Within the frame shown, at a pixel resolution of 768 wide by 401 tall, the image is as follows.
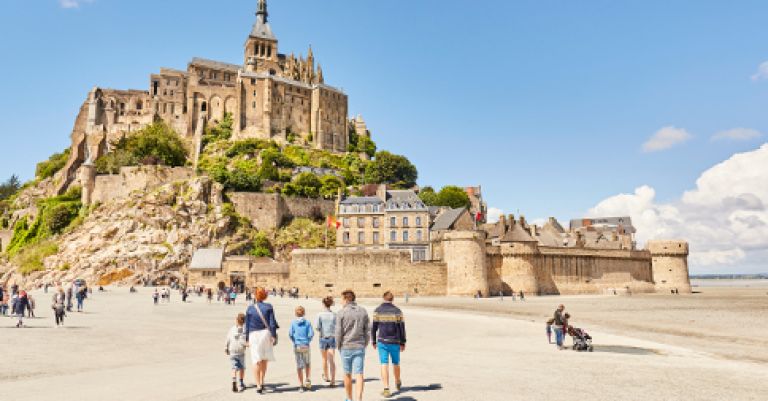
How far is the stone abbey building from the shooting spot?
80.0 metres

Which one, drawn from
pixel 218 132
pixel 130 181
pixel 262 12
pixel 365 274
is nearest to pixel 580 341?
pixel 365 274

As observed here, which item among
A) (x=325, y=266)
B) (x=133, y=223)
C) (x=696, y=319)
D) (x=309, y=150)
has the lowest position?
(x=696, y=319)

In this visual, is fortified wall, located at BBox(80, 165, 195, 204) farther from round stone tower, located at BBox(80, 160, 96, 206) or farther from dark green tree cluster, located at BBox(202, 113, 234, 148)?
dark green tree cluster, located at BBox(202, 113, 234, 148)

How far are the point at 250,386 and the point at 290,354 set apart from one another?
3969 mm

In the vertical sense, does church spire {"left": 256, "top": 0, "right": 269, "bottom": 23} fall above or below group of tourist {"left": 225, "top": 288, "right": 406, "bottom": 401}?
above

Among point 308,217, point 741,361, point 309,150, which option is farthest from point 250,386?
point 309,150

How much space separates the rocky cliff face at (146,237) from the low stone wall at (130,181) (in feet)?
5.16

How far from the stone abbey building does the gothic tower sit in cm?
844

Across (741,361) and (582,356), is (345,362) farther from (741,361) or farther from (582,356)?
(741,361)

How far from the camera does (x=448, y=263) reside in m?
45.2

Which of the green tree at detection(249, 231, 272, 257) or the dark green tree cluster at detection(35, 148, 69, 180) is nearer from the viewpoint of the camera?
the green tree at detection(249, 231, 272, 257)

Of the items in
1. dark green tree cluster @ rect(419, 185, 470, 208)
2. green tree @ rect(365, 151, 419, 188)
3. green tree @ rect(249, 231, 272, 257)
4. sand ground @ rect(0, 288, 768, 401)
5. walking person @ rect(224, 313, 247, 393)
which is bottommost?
sand ground @ rect(0, 288, 768, 401)

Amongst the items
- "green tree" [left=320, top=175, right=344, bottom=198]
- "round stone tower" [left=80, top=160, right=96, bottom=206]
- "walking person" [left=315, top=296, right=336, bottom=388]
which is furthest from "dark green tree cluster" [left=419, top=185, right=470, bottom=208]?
"walking person" [left=315, top=296, right=336, bottom=388]

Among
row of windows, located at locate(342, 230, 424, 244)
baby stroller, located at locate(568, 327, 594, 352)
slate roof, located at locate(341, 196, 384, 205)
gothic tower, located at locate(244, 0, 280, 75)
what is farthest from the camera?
gothic tower, located at locate(244, 0, 280, 75)
